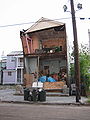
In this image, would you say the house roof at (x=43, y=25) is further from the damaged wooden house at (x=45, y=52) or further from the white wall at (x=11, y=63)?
the white wall at (x=11, y=63)

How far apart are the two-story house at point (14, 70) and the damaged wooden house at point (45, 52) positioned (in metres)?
18.4

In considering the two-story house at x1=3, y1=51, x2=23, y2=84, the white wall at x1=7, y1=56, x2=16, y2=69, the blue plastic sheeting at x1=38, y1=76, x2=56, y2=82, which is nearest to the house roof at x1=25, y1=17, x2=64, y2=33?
the blue plastic sheeting at x1=38, y1=76, x2=56, y2=82

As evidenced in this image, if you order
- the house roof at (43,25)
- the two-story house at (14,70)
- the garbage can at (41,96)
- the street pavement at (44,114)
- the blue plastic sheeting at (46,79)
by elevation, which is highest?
the house roof at (43,25)

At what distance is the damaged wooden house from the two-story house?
18352 mm

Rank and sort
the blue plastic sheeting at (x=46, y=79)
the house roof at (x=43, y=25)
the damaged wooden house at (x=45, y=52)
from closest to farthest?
the blue plastic sheeting at (x=46, y=79) → the damaged wooden house at (x=45, y=52) → the house roof at (x=43, y=25)

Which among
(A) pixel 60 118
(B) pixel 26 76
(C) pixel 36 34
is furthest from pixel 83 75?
(A) pixel 60 118

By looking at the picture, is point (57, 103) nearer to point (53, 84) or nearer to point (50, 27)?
point (53, 84)

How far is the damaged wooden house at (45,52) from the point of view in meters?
25.1

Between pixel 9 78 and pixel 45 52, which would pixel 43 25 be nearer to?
pixel 45 52

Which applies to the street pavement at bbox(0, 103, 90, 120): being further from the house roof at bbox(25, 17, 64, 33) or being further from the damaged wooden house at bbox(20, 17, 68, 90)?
the house roof at bbox(25, 17, 64, 33)

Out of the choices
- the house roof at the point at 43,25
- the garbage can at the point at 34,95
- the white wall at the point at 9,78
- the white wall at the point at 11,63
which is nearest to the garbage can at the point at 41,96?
the garbage can at the point at 34,95

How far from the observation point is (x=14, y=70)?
45.8m

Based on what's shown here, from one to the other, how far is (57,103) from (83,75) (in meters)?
7.14

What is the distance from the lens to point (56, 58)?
85.8 ft
